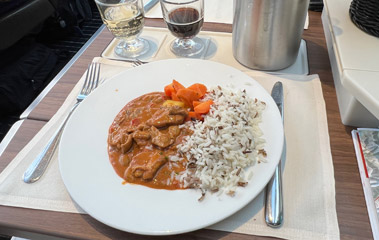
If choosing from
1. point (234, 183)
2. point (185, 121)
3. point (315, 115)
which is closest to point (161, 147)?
point (185, 121)

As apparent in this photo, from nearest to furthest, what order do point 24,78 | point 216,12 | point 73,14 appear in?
1. point 216,12
2. point 24,78
3. point 73,14

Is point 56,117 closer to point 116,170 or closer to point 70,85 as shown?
point 70,85

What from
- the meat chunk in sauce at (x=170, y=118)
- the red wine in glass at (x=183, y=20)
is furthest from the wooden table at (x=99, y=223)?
the red wine in glass at (x=183, y=20)

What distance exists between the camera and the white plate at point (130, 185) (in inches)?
30.0

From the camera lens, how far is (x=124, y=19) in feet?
4.74

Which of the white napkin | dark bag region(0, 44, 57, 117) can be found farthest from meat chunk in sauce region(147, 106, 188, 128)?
dark bag region(0, 44, 57, 117)

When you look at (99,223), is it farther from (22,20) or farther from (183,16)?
(22,20)

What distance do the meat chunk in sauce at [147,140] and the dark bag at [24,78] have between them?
1.79 metres

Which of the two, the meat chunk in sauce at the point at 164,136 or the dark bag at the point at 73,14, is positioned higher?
the meat chunk in sauce at the point at 164,136

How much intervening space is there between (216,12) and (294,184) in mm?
1300

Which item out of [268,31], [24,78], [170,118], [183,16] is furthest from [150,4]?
[24,78]

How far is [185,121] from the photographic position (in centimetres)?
109

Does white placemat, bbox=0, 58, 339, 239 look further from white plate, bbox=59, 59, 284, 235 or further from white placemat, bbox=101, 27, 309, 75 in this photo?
white placemat, bbox=101, 27, 309, 75

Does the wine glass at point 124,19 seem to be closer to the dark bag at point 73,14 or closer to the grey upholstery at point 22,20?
the grey upholstery at point 22,20
